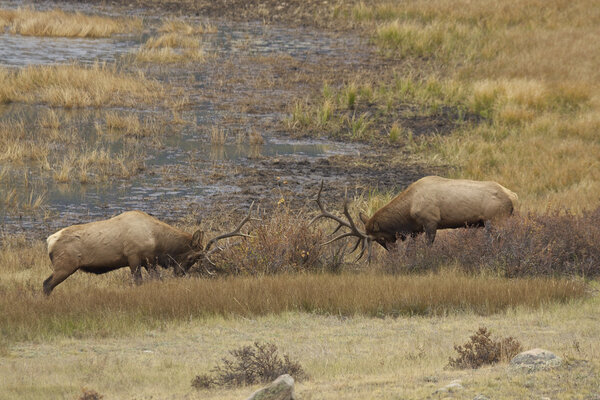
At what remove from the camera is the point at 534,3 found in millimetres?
35781

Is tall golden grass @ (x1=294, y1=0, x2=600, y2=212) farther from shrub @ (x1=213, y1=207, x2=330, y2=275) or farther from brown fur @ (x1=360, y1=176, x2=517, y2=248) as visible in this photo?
shrub @ (x1=213, y1=207, x2=330, y2=275)

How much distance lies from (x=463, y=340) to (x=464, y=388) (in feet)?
7.91

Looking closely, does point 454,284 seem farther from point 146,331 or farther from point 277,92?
point 277,92

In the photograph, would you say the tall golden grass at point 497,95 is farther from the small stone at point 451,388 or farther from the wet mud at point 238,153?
the small stone at point 451,388

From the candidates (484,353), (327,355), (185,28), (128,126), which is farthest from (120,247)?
(185,28)

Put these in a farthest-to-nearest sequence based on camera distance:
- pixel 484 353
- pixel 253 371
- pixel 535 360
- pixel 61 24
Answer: pixel 61 24 → pixel 484 353 → pixel 253 371 → pixel 535 360

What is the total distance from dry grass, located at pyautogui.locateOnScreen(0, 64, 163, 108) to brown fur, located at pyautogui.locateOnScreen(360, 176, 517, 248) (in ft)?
44.7

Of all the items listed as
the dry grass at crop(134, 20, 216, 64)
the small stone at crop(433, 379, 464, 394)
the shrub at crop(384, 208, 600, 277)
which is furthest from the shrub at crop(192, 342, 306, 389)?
the dry grass at crop(134, 20, 216, 64)

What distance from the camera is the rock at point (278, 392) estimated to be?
6.41m

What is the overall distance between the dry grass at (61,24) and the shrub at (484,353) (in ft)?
100

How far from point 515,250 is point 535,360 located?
205 inches

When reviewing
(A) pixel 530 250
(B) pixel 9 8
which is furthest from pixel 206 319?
(B) pixel 9 8

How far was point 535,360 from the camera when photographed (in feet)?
24.1

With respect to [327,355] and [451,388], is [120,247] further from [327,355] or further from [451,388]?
[451,388]
